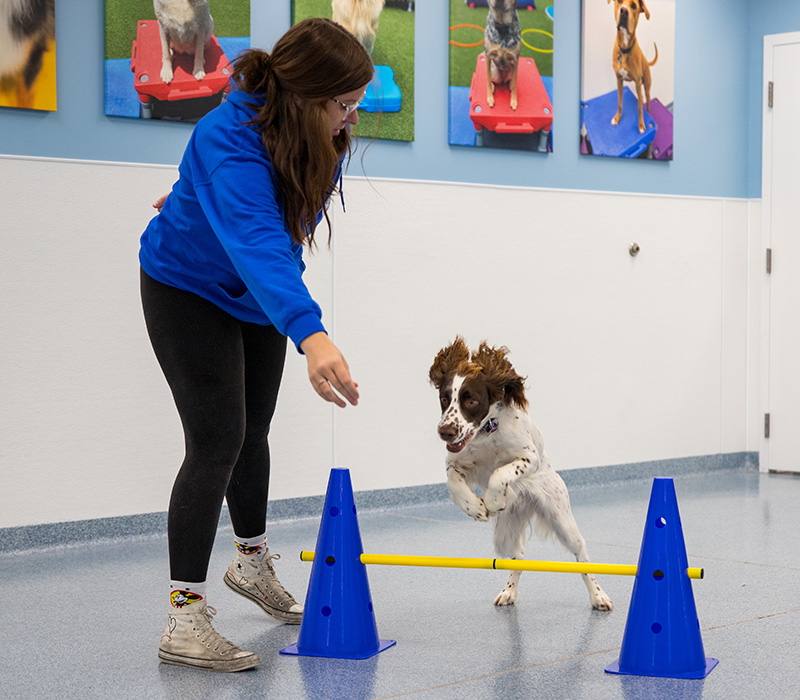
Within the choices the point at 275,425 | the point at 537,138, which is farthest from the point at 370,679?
the point at 537,138

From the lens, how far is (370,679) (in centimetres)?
209

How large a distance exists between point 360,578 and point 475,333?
226 cm

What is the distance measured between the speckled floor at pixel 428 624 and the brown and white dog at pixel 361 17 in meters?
1.94

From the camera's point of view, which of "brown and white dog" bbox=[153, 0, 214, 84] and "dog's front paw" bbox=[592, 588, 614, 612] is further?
"brown and white dog" bbox=[153, 0, 214, 84]

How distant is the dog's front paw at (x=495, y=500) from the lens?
243 cm

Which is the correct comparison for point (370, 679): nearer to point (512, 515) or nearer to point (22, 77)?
point (512, 515)

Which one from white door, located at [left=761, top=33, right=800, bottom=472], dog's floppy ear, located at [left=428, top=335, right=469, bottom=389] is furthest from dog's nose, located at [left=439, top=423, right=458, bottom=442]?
white door, located at [left=761, top=33, right=800, bottom=472]

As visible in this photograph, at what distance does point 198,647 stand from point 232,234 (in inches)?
36.1

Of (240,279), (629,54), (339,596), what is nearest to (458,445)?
(339,596)

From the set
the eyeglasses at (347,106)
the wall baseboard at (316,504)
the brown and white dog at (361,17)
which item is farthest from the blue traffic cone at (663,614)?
the brown and white dog at (361,17)

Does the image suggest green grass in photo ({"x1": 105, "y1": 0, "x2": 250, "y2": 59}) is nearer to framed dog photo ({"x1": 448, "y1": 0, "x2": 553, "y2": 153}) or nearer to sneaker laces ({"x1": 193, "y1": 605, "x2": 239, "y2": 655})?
framed dog photo ({"x1": 448, "y1": 0, "x2": 553, "y2": 153})

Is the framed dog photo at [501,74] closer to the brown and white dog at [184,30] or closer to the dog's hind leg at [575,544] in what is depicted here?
the brown and white dog at [184,30]

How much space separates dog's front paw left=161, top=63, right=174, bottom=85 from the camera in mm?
3613

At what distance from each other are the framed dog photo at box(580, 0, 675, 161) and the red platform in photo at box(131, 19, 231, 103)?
182 cm
